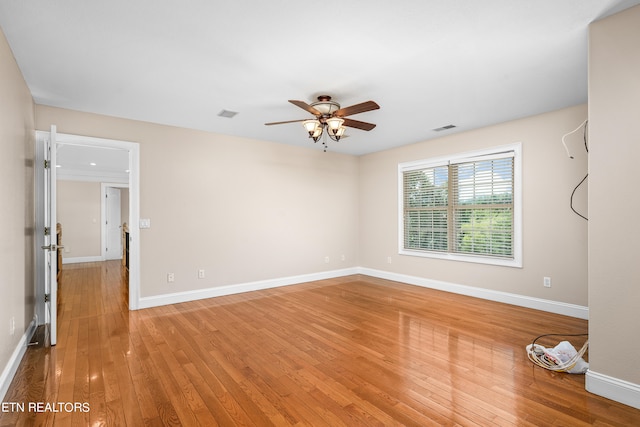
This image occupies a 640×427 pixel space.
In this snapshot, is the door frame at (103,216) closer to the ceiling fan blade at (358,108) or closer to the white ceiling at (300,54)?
the white ceiling at (300,54)

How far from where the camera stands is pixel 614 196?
216 centimetres

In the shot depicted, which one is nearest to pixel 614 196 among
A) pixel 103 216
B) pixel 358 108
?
pixel 358 108

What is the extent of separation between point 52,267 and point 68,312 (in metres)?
1.47

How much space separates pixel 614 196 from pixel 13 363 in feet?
15.5

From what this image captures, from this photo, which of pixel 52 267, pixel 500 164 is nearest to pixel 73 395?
pixel 52 267

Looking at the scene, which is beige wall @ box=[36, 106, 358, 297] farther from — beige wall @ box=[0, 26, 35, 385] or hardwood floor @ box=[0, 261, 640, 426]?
beige wall @ box=[0, 26, 35, 385]

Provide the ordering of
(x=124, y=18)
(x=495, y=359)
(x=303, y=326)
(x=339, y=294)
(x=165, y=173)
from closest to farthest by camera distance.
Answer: (x=124, y=18) → (x=495, y=359) → (x=303, y=326) → (x=165, y=173) → (x=339, y=294)

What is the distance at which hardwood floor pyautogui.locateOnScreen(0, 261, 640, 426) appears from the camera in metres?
1.99

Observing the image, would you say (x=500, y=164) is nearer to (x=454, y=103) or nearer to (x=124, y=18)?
(x=454, y=103)

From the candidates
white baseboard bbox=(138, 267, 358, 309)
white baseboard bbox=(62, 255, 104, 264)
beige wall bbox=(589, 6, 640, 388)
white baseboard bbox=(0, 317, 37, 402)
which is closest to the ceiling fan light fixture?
beige wall bbox=(589, 6, 640, 388)

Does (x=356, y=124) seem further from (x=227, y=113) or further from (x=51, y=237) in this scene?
(x=51, y=237)

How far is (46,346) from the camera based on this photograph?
3041 millimetres

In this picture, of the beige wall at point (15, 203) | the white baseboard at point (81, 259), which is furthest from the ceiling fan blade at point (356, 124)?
the white baseboard at point (81, 259)

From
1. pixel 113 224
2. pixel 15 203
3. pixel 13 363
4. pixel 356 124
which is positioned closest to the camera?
pixel 13 363
